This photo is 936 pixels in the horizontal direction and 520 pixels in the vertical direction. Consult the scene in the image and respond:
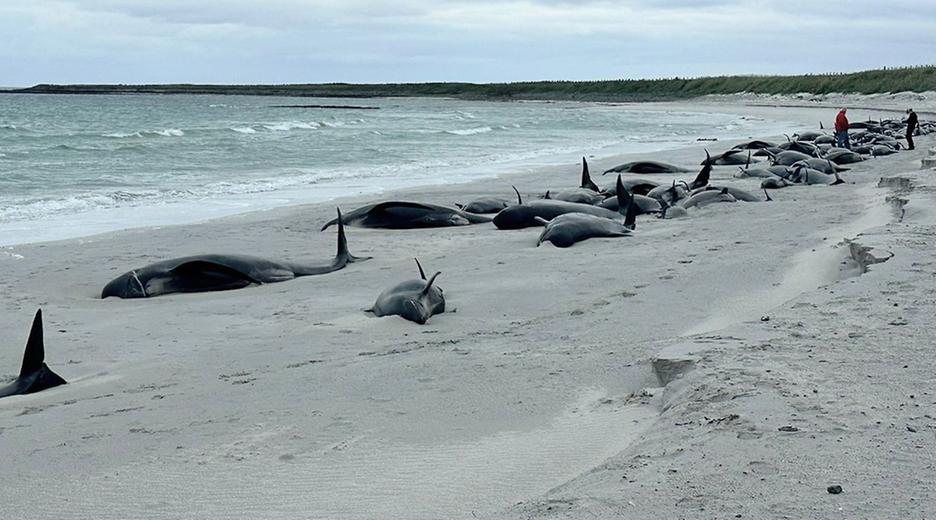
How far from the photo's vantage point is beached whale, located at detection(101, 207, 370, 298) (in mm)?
8688

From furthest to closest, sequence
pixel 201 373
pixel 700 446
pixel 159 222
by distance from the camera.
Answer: pixel 159 222 → pixel 201 373 → pixel 700 446

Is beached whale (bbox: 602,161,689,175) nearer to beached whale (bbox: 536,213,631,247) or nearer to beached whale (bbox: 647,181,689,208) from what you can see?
beached whale (bbox: 647,181,689,208)

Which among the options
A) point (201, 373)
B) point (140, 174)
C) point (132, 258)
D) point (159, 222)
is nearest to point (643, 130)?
point (140, 174)

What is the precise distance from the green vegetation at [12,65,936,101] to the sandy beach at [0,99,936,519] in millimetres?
57587

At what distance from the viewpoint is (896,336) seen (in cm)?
525

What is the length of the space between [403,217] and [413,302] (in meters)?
5.70

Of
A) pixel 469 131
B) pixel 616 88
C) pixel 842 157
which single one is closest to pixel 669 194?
pixel 842 157

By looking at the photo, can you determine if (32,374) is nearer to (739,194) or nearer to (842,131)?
(739,194)

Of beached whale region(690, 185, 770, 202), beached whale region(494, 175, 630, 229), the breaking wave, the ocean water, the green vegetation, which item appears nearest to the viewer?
beached whale region(494, 175, 630, 229)

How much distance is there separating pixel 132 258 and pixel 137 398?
→ 5.37 metres

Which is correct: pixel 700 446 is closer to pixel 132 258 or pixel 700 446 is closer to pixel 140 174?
pixel 132 258

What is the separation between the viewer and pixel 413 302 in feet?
22.9

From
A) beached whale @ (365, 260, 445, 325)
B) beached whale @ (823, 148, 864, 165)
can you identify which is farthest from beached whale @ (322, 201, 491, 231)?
beached whale @ (823, 148, 864, 165)

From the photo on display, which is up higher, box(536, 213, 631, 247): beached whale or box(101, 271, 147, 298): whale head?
box(536, 213, 631, 247): beached whale
